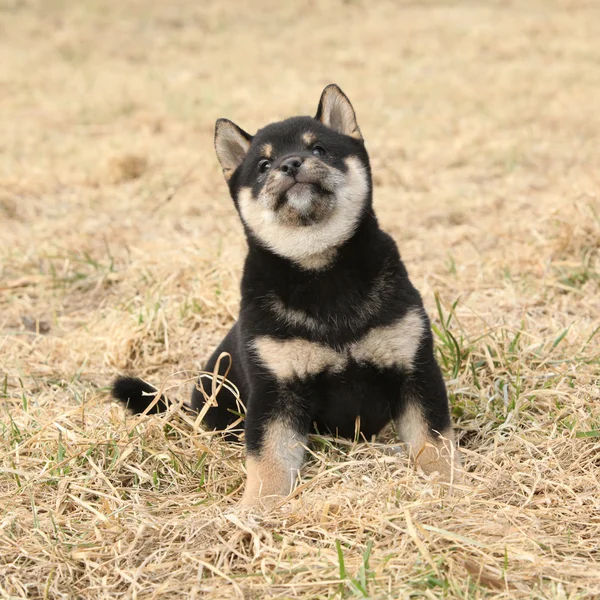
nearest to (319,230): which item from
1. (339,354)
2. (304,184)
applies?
(304,184)

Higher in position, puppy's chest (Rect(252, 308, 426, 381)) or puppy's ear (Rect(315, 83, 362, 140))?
puppy's ear (Rect(315, 83, 362, 140))

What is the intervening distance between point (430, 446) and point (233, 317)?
2193 mm

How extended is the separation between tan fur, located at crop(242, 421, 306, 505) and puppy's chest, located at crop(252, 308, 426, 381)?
0.25 meters

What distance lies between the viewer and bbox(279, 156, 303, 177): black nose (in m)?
3.73

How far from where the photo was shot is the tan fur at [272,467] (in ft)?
11.7

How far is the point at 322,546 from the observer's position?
3.20 metres

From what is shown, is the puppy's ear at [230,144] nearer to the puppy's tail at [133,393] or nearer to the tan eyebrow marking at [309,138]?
the tan eyebrow marking at [309,138]

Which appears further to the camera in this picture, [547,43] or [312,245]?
[547,43]

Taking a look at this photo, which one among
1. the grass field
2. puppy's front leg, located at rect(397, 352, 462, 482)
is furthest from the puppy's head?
the grass field

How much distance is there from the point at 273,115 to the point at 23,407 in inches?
294

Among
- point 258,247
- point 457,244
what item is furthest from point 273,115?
point 258,247

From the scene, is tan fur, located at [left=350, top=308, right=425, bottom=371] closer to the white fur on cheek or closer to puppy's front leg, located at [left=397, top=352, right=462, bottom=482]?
puppy's front leg, located at [left=397, top=352, right=462, bottom=482]

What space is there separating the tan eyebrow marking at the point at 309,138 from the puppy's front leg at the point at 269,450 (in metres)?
1.28

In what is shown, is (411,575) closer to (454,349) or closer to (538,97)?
(454,349)
